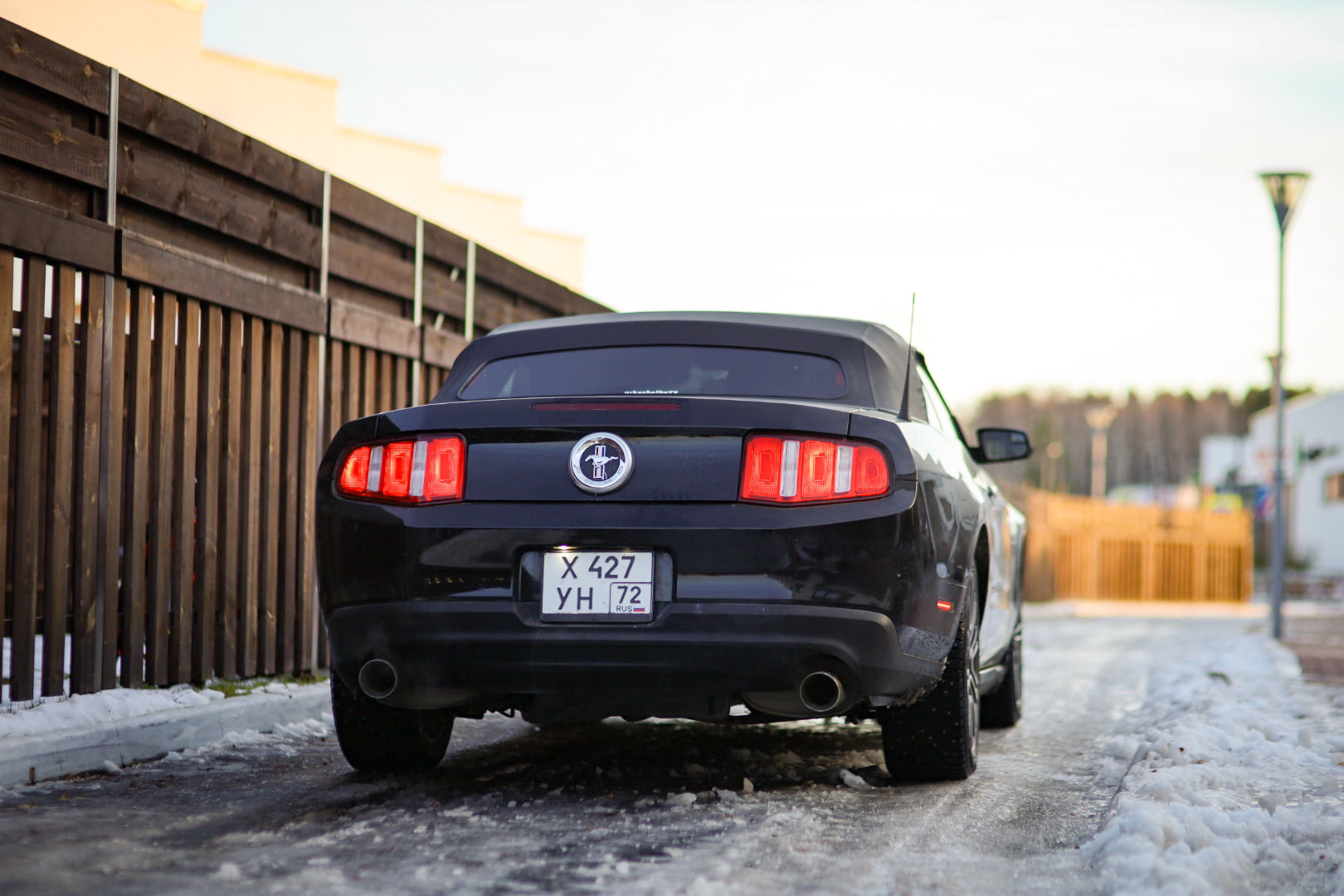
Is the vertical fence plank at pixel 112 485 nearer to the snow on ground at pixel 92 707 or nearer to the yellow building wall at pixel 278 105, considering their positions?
the snow on ground at pixel 92 707

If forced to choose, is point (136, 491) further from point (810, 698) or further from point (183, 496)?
point (810, 698)

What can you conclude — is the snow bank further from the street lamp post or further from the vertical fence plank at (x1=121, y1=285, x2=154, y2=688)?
the street lamp post

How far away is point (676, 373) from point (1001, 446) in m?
2.33

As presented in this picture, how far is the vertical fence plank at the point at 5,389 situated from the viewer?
16.5 ft

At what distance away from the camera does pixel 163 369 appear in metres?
6.02

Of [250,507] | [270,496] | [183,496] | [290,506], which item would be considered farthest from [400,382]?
[183,496]

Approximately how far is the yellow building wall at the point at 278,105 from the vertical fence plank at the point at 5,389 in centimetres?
485

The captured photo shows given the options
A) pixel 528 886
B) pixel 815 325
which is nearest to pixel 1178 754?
pixel 815 325

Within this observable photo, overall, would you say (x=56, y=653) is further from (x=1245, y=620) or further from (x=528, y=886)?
(x=1245, y=620)

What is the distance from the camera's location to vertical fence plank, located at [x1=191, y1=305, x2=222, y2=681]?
6.32m

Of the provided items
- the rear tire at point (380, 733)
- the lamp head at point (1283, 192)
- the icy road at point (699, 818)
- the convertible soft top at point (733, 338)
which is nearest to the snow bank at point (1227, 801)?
the icy road at point (699, 818)

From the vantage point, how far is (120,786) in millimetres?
4633

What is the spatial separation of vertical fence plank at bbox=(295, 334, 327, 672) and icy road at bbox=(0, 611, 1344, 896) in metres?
1.12

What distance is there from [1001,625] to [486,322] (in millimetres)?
4493
